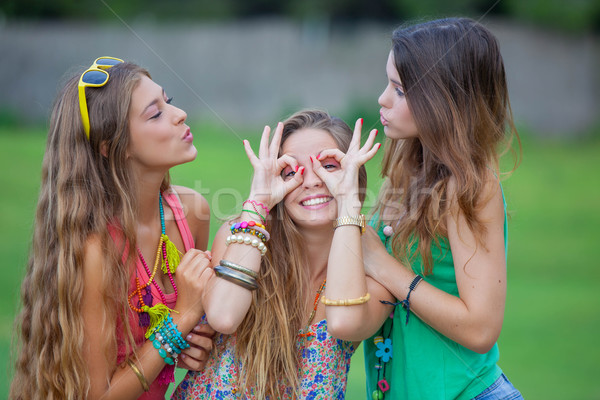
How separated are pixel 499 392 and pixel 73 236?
6.96 ft

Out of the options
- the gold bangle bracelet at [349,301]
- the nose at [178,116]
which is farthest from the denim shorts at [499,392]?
the nose at [178,116]

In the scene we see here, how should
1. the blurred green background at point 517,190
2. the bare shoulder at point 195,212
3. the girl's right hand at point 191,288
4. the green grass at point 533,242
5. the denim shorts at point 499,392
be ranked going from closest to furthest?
the denim shorts at point 499,392 → the girl's right hand at point 191,288 → the bare shoulder at point 195,212 → the green grass at point 533,242 → the blurred green background at point 517,190

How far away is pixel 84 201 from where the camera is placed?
3016 millimetres

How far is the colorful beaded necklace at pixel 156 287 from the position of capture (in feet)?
10.2

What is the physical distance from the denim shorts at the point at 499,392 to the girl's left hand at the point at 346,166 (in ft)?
3.64

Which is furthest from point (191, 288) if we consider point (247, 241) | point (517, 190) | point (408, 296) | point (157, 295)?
point (517, 190)

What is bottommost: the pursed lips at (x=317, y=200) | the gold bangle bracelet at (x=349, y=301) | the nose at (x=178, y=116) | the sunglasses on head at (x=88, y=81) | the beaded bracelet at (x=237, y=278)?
the gold bangle bracelet at (x=349, y=301)

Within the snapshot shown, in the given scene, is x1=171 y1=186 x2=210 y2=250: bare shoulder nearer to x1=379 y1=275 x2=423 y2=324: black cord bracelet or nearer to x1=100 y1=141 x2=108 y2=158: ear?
x1=100 y1=141 x2=108 y2=158: ear

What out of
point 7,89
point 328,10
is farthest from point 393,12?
point 7,89

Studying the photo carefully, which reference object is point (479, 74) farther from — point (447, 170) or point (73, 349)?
point (73, 349)

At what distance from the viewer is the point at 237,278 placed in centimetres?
293

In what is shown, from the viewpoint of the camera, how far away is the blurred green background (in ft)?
23.9

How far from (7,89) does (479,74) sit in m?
17.9

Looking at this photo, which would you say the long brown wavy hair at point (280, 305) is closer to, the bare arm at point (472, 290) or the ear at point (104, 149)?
the bare arm at point (472, 290)
